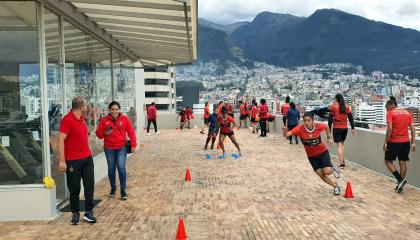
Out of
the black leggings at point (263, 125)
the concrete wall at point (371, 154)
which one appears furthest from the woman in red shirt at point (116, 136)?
the black leggings at point (263, 125)

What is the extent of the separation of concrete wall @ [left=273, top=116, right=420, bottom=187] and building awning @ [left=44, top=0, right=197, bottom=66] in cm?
497

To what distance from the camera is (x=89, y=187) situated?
686cm

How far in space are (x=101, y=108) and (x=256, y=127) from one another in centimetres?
1479

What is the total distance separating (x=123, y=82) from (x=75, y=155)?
9.79m

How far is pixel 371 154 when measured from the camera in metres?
11.7

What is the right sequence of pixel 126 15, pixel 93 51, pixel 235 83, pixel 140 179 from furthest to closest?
pixel 235 83 < pixel 93 51 < pixel 140 179 < pixel 126 15

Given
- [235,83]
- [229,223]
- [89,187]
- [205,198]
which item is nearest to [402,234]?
[229,223]

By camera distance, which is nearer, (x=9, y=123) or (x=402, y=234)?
(x=402, y=234)

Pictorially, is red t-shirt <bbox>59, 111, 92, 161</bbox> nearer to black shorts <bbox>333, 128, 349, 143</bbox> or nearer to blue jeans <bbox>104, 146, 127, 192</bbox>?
blue jeans <bbox>104, 146, 127, 192</bbox>

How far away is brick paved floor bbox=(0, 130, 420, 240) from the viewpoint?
6.27 meters

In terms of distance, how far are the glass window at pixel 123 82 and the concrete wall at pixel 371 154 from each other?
23.1ft

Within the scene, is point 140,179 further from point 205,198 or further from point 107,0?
point 107,0

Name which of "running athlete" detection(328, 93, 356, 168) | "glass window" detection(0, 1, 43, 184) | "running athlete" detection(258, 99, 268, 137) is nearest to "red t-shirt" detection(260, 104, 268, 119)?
"running athlete" detection(258, 99, 268, 137)

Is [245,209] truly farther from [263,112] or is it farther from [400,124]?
[263,112]
